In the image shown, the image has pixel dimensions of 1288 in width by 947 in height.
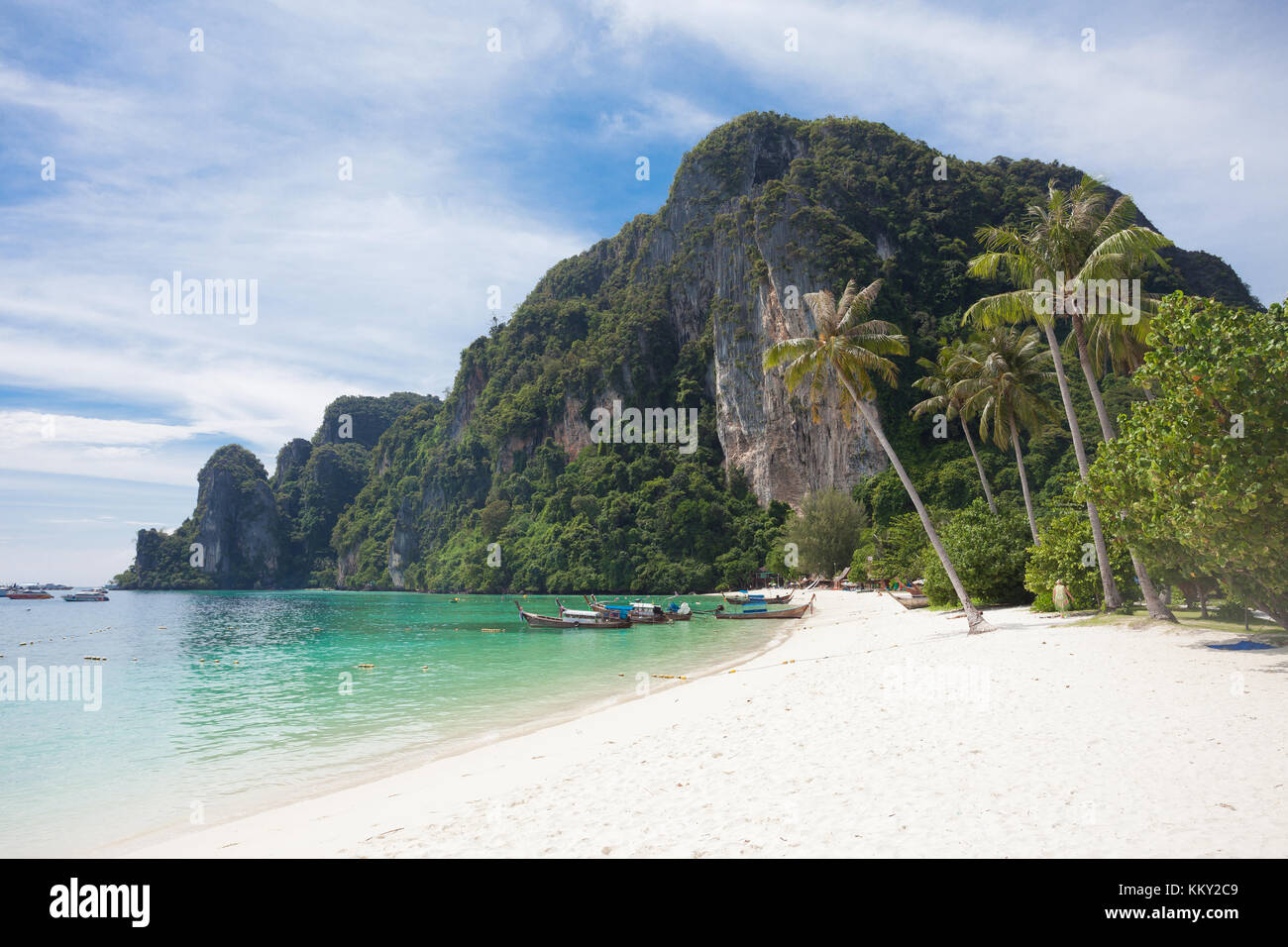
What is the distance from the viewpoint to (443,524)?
430 ft

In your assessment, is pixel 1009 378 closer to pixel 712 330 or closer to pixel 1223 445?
pixel 1223 445

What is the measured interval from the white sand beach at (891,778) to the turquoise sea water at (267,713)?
6.54 feet

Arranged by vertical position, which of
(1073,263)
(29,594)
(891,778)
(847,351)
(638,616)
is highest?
(1073,263)

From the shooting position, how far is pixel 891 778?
22.1 feet

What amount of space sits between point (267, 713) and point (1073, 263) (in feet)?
80.4

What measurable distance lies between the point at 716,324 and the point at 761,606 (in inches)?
2412

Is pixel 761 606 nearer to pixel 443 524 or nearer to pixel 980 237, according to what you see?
pixel 980 237

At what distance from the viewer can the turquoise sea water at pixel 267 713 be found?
34.2 ft

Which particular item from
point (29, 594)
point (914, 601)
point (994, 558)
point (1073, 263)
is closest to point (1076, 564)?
point (994, 558)

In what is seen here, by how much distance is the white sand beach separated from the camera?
5.21 meters

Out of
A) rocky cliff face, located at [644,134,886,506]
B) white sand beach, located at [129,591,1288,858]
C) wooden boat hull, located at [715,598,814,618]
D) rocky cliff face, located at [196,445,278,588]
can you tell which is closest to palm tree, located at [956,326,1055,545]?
white sand beach, located at [129,591,1288,858]

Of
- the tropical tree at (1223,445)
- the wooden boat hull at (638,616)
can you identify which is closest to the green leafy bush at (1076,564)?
the tropical tree at (1223,445)

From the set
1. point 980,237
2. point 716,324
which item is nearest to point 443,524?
point 716,324
